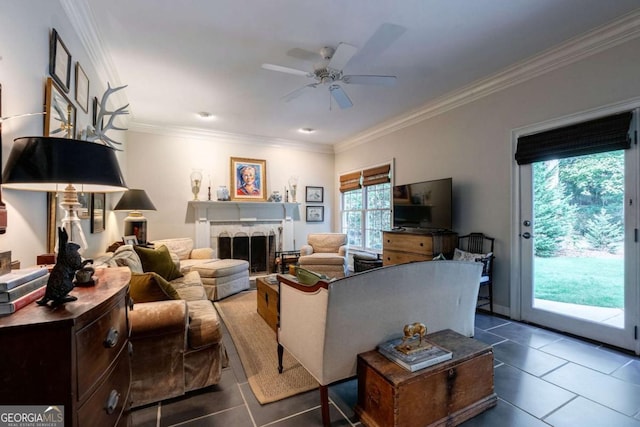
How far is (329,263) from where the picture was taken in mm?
5027

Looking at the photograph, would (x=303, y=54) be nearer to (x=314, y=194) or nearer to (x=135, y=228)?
(x=135, y=228)

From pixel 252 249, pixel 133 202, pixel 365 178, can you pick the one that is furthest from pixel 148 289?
pixel 365 178

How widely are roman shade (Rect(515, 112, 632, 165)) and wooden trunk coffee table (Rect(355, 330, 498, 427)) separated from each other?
226 centimetres

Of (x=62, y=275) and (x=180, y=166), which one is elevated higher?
(x=180, y=166)

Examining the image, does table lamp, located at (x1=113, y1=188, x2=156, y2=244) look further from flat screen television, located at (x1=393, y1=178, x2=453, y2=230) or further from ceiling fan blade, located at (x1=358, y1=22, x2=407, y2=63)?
flat screen television, located at (x1=393, y1=178, x2=453, y2=230)

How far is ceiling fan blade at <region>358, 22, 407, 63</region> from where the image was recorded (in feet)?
7.69

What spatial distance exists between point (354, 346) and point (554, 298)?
262 centimetres

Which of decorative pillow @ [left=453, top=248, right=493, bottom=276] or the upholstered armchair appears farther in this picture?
the upholstered armchair

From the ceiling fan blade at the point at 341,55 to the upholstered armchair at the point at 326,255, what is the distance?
289 cm

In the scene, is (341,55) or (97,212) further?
(97,212)

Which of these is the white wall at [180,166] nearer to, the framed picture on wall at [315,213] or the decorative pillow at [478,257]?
the framed picture on wall at [315,213]

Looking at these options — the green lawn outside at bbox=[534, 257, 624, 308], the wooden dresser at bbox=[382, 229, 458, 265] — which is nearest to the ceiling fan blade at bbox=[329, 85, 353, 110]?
the wooden dresser at bbox=[382, 229, 458, 265]

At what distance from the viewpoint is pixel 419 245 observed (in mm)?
3848

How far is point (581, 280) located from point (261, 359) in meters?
3.10
